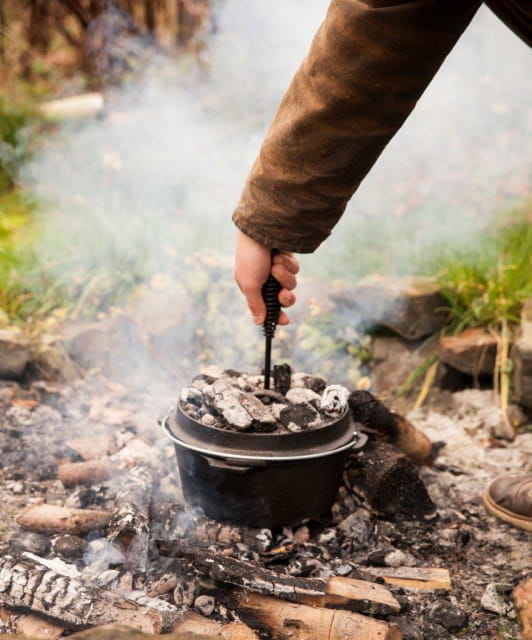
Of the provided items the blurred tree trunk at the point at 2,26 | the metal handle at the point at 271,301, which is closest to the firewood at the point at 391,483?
the metal handle at the point at 271,301

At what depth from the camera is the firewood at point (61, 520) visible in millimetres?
2291

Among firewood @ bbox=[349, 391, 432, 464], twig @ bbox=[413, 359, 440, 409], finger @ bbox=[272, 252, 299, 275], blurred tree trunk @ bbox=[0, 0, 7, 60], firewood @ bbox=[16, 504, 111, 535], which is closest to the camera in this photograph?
finger @ bbox=[272, 252, 299, 275]

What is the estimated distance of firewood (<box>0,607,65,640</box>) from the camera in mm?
1857

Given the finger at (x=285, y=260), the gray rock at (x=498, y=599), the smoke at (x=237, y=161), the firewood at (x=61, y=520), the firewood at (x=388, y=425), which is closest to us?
the finger at (x=285, y=260)

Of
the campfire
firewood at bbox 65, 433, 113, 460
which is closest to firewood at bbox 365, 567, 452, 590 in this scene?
the campfire

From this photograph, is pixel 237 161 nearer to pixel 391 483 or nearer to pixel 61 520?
pixel 391 483

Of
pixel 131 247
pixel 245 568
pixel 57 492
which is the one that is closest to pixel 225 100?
pixel 131 247

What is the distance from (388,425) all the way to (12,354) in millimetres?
2024

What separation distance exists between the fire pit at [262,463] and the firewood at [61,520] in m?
0.33

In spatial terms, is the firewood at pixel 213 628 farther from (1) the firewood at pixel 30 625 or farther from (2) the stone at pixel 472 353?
Result: (2) the stone at pixel 472 353

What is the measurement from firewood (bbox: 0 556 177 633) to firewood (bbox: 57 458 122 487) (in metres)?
0.68

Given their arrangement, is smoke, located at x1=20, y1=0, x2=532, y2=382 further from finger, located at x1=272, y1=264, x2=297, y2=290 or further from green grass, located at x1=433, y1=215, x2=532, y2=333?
finger, located at x1=272, y1=264, x2=297, y2=290

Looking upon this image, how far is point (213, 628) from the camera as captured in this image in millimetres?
1883

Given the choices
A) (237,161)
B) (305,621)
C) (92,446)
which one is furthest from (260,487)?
(237,161)
